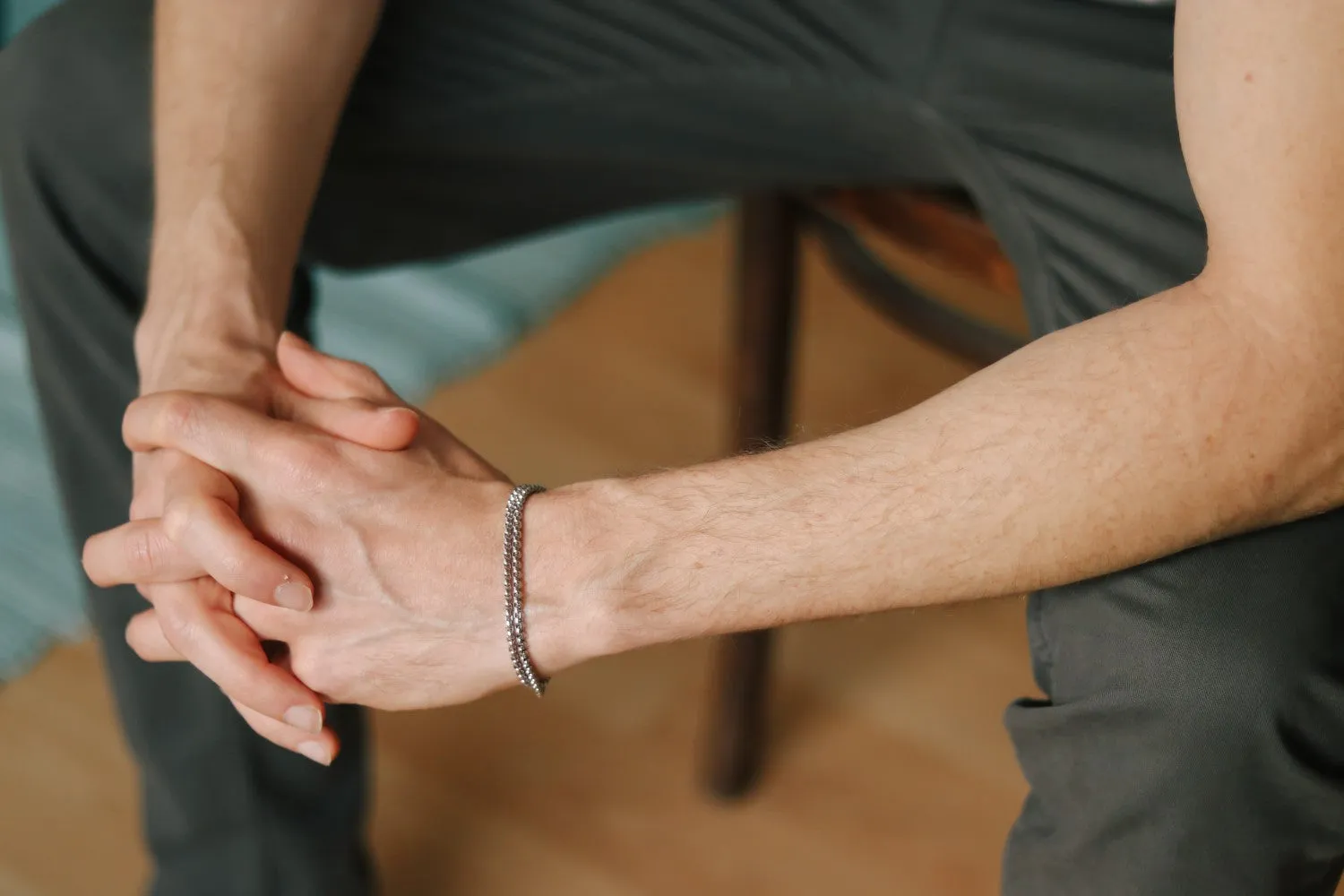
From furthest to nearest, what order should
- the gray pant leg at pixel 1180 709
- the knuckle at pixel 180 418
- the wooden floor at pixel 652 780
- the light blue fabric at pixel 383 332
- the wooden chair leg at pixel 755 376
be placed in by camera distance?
the light blue fabric at pixel 383 332 → the wooden floor at pixel 652 780 → the wooden chair leg at pixel 755 376 → the knuckle at pixel 180 418 → the gray pant leg at pixel 1180 709

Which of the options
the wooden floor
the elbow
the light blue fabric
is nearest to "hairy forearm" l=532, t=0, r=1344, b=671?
the elbow

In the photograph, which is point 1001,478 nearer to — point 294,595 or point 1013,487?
point 1013,487

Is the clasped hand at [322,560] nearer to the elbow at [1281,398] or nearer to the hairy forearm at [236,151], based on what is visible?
the hairy forearm at [236,151]

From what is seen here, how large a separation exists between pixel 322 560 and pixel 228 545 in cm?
5

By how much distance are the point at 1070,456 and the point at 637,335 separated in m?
1.12

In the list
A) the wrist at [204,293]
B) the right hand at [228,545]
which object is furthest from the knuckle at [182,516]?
the wrist at [204,293]

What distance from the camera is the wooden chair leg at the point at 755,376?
3.47 ft

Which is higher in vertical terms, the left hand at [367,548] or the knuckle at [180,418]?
the knuckle at [180,418]

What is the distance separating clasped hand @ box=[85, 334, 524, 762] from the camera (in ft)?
2.33

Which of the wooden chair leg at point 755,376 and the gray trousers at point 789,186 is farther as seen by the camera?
the wooden chair leg at point 755,376

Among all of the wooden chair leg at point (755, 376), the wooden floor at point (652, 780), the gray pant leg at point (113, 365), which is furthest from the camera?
the wooden floor at point (652, 780)

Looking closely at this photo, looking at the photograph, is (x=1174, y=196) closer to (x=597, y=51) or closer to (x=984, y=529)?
(x=984, y=529)

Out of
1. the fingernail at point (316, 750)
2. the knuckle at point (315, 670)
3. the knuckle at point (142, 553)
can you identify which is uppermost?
the knuckle at point (142, 553)

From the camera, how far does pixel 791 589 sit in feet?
2.23
